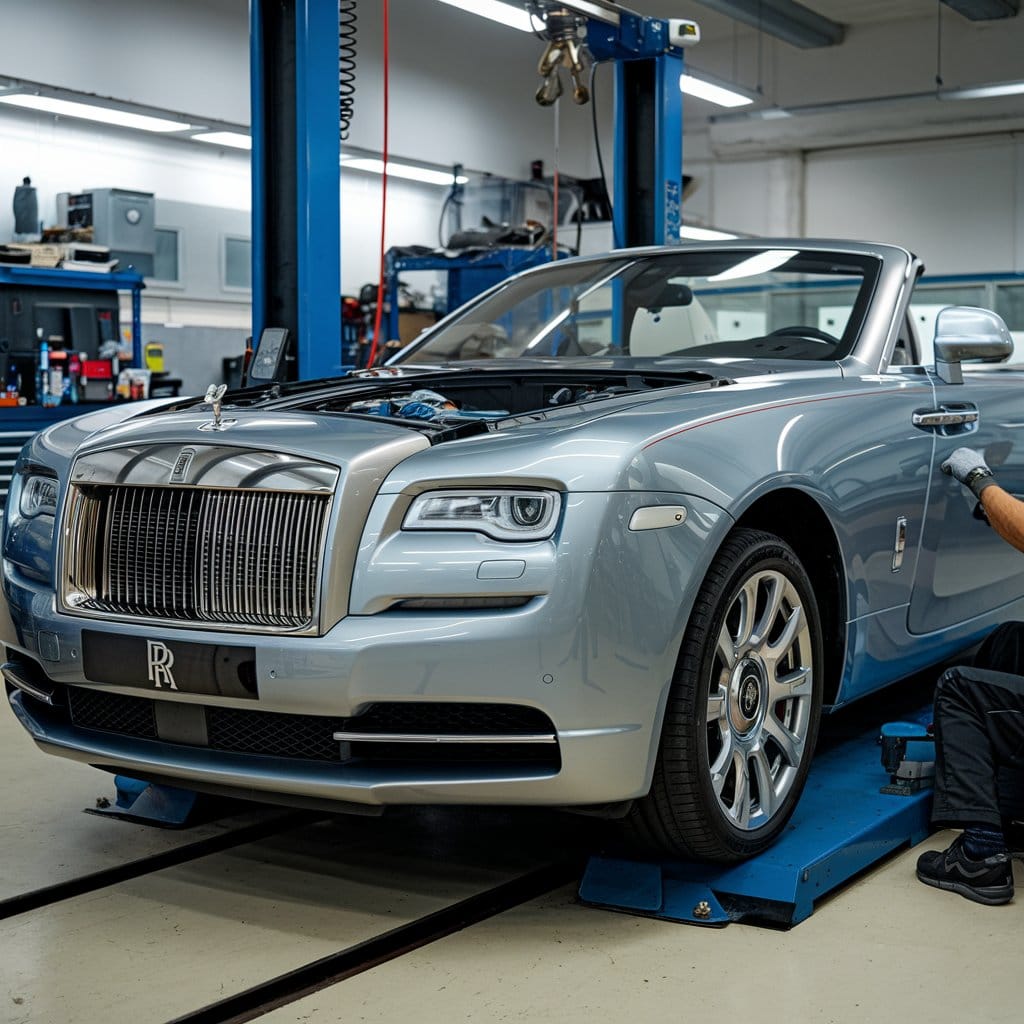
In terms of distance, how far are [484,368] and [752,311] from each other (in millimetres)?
9218

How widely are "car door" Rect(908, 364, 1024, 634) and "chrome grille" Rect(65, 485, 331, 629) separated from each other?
1.64 metres

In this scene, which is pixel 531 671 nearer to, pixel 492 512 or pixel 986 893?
pixel 492 512

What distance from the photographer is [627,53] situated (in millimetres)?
6312

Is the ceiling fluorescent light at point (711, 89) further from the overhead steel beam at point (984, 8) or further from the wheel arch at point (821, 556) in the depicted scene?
the wheel arch at point (821, 556)

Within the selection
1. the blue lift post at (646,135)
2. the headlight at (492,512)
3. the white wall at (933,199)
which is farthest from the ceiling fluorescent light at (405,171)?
the headlight at (492,512)

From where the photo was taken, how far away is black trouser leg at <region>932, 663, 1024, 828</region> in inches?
109

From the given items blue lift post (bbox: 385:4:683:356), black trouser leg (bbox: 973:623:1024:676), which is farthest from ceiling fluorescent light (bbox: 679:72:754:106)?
black trouser leg (bbox: 973:623:1024:676)

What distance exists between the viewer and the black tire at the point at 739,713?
245 cm

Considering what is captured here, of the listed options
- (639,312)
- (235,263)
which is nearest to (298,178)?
(639,312)

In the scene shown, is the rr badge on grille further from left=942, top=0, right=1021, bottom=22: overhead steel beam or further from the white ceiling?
left=942, top=0, right=1021, bottom=22: overhead steel beam

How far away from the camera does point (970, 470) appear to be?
3111mm

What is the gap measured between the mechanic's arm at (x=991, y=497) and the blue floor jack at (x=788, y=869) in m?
0.55

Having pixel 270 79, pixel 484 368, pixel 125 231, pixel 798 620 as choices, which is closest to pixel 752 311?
pixel 125 231

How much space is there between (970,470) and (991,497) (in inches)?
7.5
